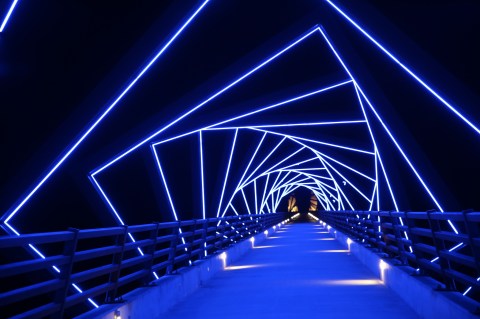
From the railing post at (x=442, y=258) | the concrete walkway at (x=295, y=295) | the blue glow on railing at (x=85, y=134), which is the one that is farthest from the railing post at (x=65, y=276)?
the blue glow on railing at (x=85, y=134)

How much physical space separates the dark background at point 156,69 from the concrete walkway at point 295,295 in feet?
12.7

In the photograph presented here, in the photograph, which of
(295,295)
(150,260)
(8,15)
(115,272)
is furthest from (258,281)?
(8,15)

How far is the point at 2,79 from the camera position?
8023 mm

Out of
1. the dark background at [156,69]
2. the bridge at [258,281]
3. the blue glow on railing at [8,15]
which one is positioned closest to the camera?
the bridge at [258,281]

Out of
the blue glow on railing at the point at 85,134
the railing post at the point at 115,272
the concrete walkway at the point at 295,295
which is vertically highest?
the blue glow on railing at the point at 85,134

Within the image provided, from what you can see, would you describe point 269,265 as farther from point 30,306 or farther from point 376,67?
point 30,306

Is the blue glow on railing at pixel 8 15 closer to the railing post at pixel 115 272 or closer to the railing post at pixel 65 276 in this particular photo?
the railing post at pixel 115 272

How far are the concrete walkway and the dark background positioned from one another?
3.86m

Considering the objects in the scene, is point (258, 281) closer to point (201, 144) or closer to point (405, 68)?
point (405, 68)

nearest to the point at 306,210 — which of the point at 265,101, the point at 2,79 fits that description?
the point at 265,101

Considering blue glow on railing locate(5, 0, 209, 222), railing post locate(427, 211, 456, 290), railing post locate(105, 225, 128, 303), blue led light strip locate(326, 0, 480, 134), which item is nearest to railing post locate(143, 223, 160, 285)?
railing post locate(105, 225, 128, 303)

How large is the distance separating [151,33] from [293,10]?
360 cm

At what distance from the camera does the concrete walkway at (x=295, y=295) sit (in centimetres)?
754

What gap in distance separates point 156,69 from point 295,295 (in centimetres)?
584
